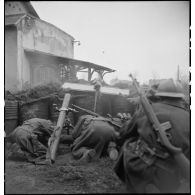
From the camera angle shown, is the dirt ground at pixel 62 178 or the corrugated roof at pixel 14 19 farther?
the corrugated roof at pixel 14 19

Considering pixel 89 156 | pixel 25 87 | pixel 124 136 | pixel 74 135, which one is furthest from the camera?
pixel 25 87

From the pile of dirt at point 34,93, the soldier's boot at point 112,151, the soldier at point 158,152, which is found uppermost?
the pile of dirt at point 34,93

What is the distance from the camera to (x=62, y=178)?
2.53 m

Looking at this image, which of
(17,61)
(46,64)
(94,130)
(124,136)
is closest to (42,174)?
(94,130)

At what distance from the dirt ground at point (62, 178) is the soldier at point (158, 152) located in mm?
259

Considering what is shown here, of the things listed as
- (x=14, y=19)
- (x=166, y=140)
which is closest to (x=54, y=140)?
(x=166, y=140)

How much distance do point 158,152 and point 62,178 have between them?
1.26 m

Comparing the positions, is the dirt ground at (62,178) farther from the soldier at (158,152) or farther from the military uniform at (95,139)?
the soldier at (158,152)

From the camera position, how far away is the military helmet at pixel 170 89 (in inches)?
82.4

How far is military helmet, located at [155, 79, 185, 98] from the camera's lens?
209cm

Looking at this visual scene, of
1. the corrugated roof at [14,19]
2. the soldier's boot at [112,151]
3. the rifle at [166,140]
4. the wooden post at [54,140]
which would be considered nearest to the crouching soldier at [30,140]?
the wooden post at [54,140]

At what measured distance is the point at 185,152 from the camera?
6.21 ft

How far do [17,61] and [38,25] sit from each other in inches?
50.0

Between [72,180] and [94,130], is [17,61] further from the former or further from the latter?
[72,180]
